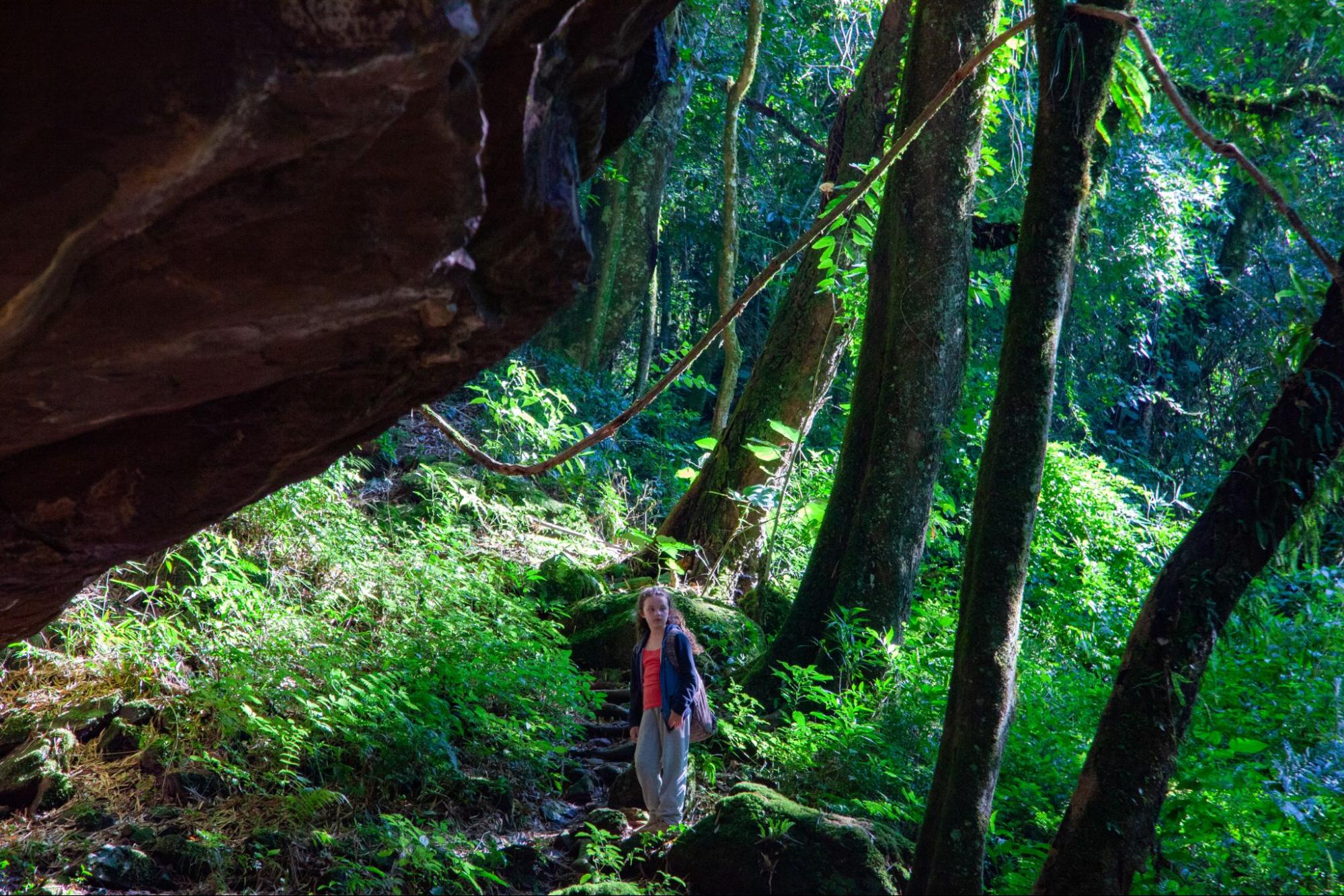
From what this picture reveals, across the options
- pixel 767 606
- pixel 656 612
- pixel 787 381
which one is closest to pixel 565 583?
pixel 767 606

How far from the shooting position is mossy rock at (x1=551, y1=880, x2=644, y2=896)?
459 cm

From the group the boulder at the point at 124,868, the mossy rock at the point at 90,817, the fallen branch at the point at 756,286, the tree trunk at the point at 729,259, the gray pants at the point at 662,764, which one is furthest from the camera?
the tree trunk at the point at 729,259

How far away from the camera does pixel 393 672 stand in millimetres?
6801

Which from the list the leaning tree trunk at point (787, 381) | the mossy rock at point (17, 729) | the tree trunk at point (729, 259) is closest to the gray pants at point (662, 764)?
the mossy rock at point (17, 729)

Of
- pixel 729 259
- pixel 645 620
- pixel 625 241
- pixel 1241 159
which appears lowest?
pixel 645 620

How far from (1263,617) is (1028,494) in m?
4.47

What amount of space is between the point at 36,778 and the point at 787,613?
6.24m

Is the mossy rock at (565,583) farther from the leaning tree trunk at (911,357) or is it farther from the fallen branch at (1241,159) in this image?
the fallen branch at (1241,159)

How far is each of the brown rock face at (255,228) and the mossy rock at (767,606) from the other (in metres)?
6.75

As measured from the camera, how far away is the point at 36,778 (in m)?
5.69

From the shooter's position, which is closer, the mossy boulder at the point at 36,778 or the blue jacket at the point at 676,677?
the mossy boulder at the point at 36,778

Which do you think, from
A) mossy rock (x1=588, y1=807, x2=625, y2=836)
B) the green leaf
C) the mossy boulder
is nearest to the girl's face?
mossy rock (x1=588, y1=807, x2=625, y2=836)

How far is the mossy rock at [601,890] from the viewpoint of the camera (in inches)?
181

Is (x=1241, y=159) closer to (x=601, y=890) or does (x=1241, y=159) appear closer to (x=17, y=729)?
(x=601, y=890)
